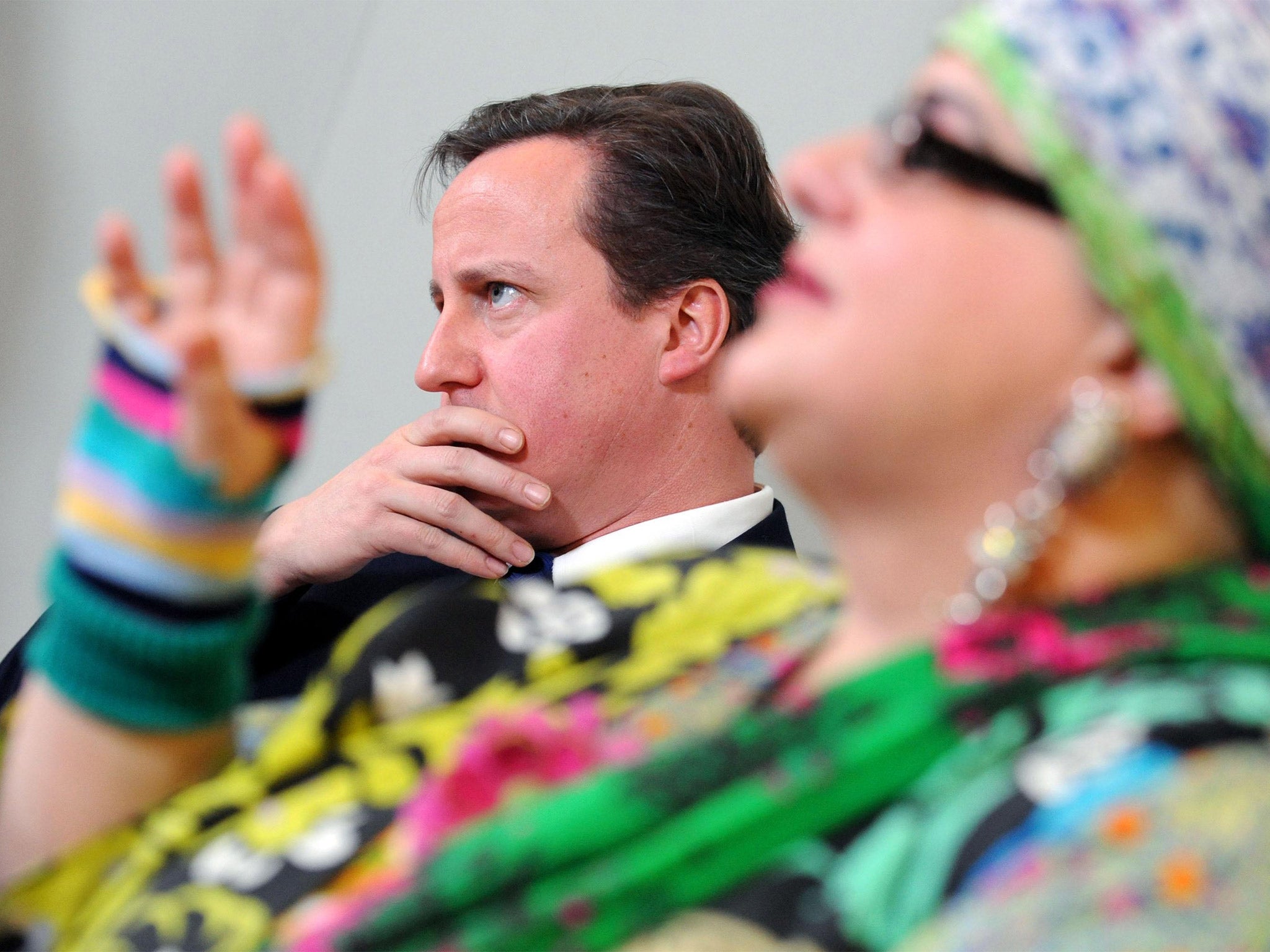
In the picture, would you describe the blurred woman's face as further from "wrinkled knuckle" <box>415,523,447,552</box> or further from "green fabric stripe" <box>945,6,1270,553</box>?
"wrinkled knuckle" <box>415,523,447,552</box>

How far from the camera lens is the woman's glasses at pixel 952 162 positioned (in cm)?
70

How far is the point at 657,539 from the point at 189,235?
2.61 feet

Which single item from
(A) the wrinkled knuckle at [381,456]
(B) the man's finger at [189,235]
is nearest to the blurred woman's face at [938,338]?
(B) the man's finger at [189,235]

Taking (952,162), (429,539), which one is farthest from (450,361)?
(952,162)

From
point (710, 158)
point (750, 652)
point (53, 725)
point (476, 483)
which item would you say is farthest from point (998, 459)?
point (710, 158)

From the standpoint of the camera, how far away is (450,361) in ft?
4.78

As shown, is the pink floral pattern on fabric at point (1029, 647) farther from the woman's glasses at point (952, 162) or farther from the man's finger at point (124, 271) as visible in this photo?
the man's finger at point (124, 271)

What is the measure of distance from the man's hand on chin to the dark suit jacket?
32 mm

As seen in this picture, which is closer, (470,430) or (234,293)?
(234,293)

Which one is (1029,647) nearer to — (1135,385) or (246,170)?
(1135,385)

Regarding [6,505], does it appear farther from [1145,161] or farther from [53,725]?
[1145,161]

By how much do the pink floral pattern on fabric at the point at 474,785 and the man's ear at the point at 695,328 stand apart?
2.57ft

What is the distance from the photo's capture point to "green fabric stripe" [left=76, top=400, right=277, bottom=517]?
27.4 inches

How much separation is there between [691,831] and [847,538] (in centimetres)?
20
